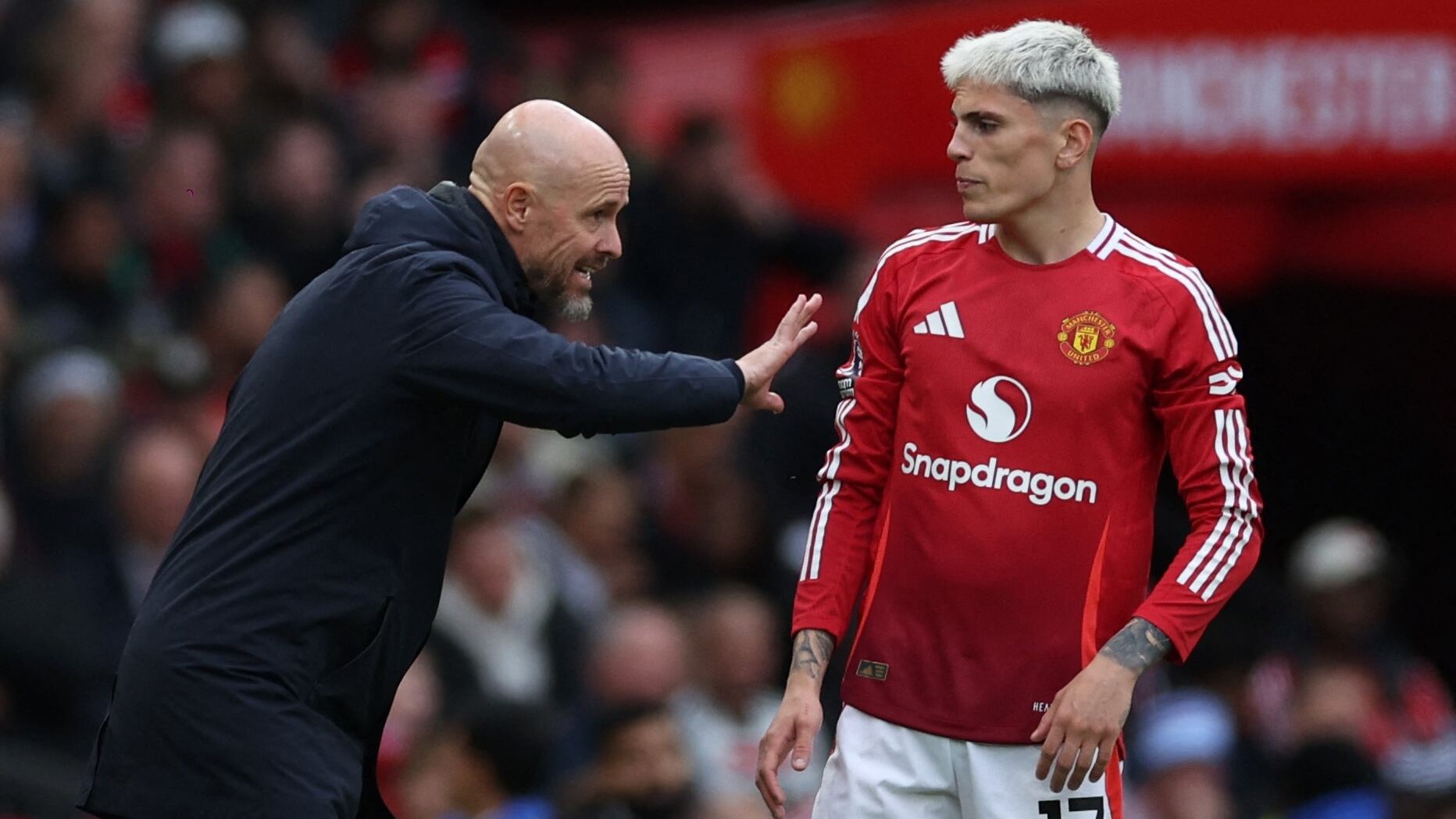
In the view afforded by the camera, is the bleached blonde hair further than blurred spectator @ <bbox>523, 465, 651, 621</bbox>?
No

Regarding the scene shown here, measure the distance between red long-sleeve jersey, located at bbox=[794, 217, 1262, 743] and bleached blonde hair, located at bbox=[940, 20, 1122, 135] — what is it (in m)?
0.25

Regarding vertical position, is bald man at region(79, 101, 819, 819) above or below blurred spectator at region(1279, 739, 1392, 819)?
above

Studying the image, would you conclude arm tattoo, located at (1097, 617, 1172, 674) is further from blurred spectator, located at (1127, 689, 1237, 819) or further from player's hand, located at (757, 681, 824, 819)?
blurred spectator, located at (1127, 689, 1237, 819)

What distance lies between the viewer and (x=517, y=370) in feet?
13.2

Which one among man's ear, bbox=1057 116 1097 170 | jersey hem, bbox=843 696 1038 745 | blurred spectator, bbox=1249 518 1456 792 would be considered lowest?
blurred spectator, bbox=1249 518 1456 792

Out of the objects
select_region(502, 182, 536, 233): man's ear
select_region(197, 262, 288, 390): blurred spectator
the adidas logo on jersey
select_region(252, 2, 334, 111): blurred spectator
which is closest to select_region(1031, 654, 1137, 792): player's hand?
the adidas logo on jersey

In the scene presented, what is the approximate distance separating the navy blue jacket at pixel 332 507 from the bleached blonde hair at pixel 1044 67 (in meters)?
0.73

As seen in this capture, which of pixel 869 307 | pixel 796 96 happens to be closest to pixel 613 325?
pixel 796 96

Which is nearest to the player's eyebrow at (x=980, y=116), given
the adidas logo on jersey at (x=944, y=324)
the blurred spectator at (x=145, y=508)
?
the adidas logo on jersey at (x=944, y=324)

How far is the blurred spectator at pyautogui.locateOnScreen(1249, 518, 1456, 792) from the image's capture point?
885 cm

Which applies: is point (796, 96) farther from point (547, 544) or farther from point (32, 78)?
point (32, 78)

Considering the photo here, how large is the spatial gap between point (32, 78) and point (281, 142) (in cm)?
98

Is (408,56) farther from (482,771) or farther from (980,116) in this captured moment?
(980,116)

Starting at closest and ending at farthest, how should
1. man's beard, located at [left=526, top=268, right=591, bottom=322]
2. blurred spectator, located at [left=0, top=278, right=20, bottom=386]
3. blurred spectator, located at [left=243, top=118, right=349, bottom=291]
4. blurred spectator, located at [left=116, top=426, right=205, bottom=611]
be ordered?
man's beard, located at [left=526, top=268, right=591, bottom=322]
blurred spectator, located at [left=116, top=426, right=205, bottom=611]
blurred spectator, located at [left=0, top=278, right=20, bottom=386]
blurred spectator, located at [left=243, top=118, right=349, bottom=291]
